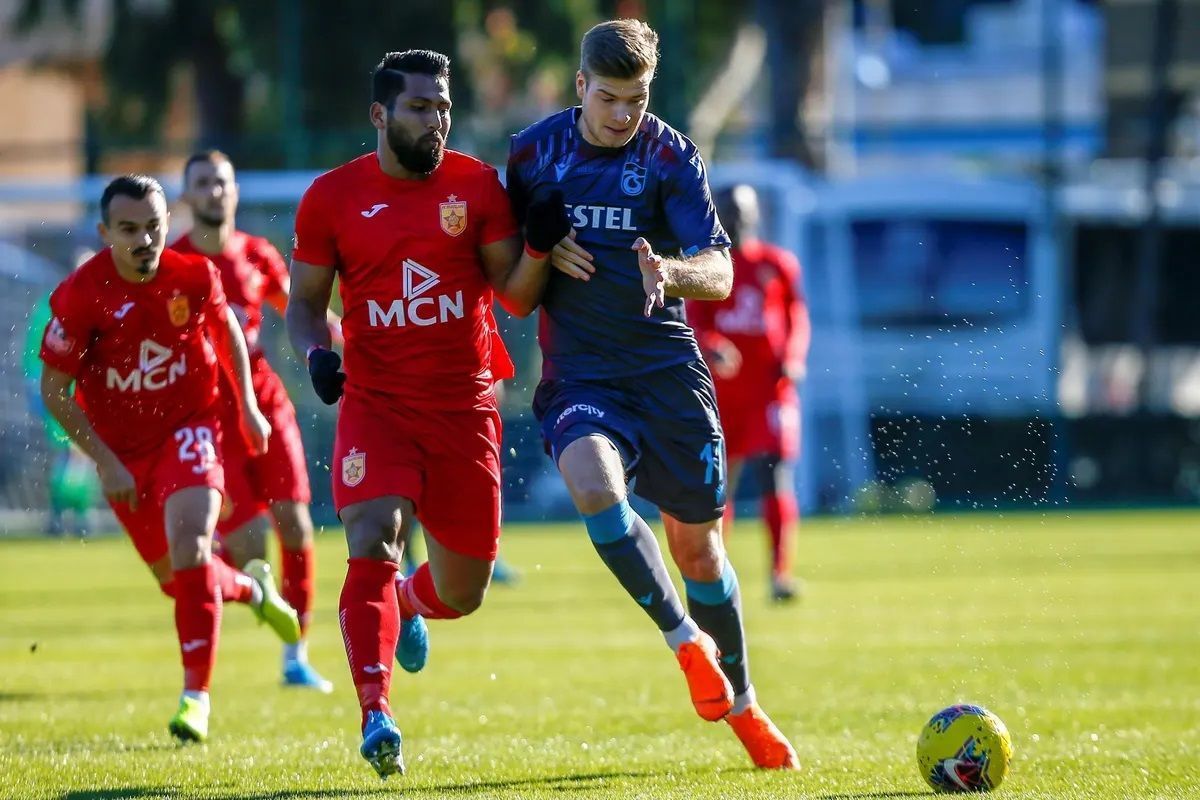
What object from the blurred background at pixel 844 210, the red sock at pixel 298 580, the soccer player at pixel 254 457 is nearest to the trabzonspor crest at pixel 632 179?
the soccer player at pixel 254 457

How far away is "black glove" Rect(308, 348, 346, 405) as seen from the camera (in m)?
5.85

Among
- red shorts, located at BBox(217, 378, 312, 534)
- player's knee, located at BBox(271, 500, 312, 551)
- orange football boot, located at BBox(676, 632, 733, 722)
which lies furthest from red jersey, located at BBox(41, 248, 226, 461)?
orange football boot, located at BBox(676, 632, 733, 722)

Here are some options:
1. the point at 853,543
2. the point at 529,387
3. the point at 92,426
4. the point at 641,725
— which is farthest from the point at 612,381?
the point at 529,387

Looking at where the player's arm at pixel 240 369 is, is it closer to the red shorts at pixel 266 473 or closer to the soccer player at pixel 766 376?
the red shorts at pixel 266 473

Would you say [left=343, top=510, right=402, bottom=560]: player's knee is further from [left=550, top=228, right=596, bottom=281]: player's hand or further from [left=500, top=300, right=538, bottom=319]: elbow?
[left=550, top=228, right=596, bottom=281]: player's hand

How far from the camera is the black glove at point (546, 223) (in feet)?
Result: 19.7

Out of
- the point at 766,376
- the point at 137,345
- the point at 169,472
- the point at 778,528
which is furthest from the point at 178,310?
the point at 766,376

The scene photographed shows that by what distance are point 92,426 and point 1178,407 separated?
2184 centimetres

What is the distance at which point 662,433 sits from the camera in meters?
6.29

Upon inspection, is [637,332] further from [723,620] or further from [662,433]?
[723,620]

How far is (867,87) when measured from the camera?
3450 centimetres

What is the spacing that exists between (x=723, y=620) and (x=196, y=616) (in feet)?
6.48

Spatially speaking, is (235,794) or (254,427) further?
(254,427)

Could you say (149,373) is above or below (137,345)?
below
